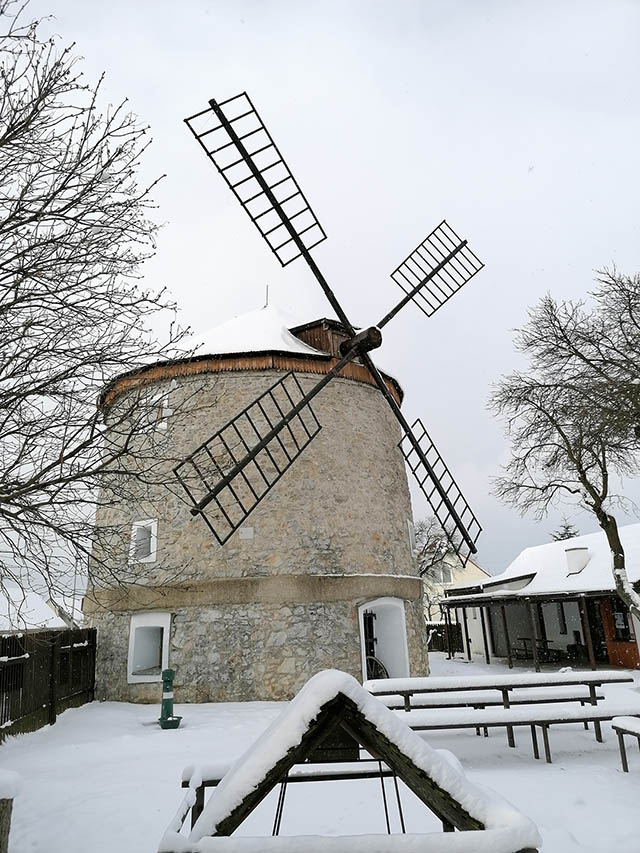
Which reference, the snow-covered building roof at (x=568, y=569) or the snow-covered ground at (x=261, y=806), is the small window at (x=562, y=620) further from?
the snow-covered ground at (x=261, y=806)

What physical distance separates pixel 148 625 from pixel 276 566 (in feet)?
9.11

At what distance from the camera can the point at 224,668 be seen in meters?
10.7

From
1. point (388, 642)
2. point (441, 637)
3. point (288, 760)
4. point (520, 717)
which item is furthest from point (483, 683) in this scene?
point (441, 637)

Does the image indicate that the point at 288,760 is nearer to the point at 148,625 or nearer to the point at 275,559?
the point at 275,559

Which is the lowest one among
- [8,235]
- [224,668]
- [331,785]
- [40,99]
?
[331,785]

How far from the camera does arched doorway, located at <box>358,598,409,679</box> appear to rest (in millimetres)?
12109

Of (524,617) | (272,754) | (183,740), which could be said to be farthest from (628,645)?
(272,754)

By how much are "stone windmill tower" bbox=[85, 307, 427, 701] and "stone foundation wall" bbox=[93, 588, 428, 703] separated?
19mm

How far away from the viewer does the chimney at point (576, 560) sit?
20.3 m

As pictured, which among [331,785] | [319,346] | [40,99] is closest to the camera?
[40,99]

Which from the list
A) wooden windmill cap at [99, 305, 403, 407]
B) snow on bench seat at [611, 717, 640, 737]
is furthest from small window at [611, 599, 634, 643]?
snow on bench seat at [611, 717, 640, 737]

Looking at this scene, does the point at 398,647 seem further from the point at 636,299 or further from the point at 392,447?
the point at 636,299

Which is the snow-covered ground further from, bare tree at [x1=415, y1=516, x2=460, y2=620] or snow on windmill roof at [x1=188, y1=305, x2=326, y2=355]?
bare tree at [x1=415, y1=516, x2=460, y2=620]

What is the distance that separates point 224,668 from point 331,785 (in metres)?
5.26
